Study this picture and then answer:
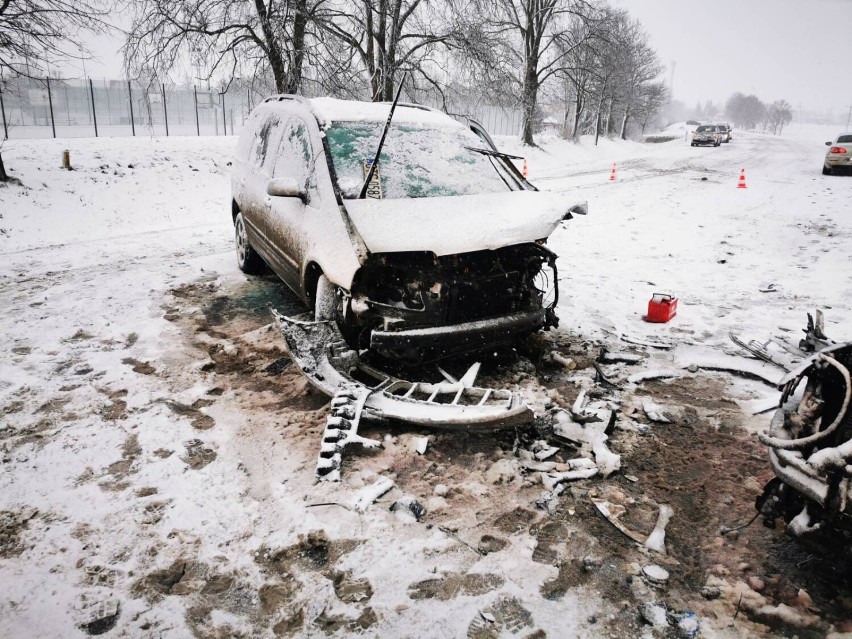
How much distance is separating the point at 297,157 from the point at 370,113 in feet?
2.67

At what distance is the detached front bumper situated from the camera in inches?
144

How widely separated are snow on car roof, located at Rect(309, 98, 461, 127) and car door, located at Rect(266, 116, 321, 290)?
0.23 meters

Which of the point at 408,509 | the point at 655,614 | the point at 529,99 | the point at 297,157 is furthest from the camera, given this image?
the point at 529,99

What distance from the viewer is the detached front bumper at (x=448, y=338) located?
3656 mm

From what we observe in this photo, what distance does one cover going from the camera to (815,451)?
2.42 m

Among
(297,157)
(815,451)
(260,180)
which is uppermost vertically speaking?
(297,157)

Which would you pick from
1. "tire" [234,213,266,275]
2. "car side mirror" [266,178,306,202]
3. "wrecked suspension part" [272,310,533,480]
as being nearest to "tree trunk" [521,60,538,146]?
"tire" [234,213,266,275]

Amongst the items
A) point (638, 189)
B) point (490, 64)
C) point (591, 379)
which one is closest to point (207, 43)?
point (490, 64)

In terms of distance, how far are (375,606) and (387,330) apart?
1784 mm

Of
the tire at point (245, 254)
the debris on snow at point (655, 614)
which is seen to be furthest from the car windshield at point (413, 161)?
the debris on snow at point (655, 614)

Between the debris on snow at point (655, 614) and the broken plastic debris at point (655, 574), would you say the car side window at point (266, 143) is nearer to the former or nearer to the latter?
the broken plastic debris at point (655, 574)

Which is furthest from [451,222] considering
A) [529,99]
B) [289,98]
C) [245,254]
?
[529,99]

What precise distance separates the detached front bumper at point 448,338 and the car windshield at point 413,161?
123 cm

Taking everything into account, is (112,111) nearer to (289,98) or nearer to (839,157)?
(289,98)
